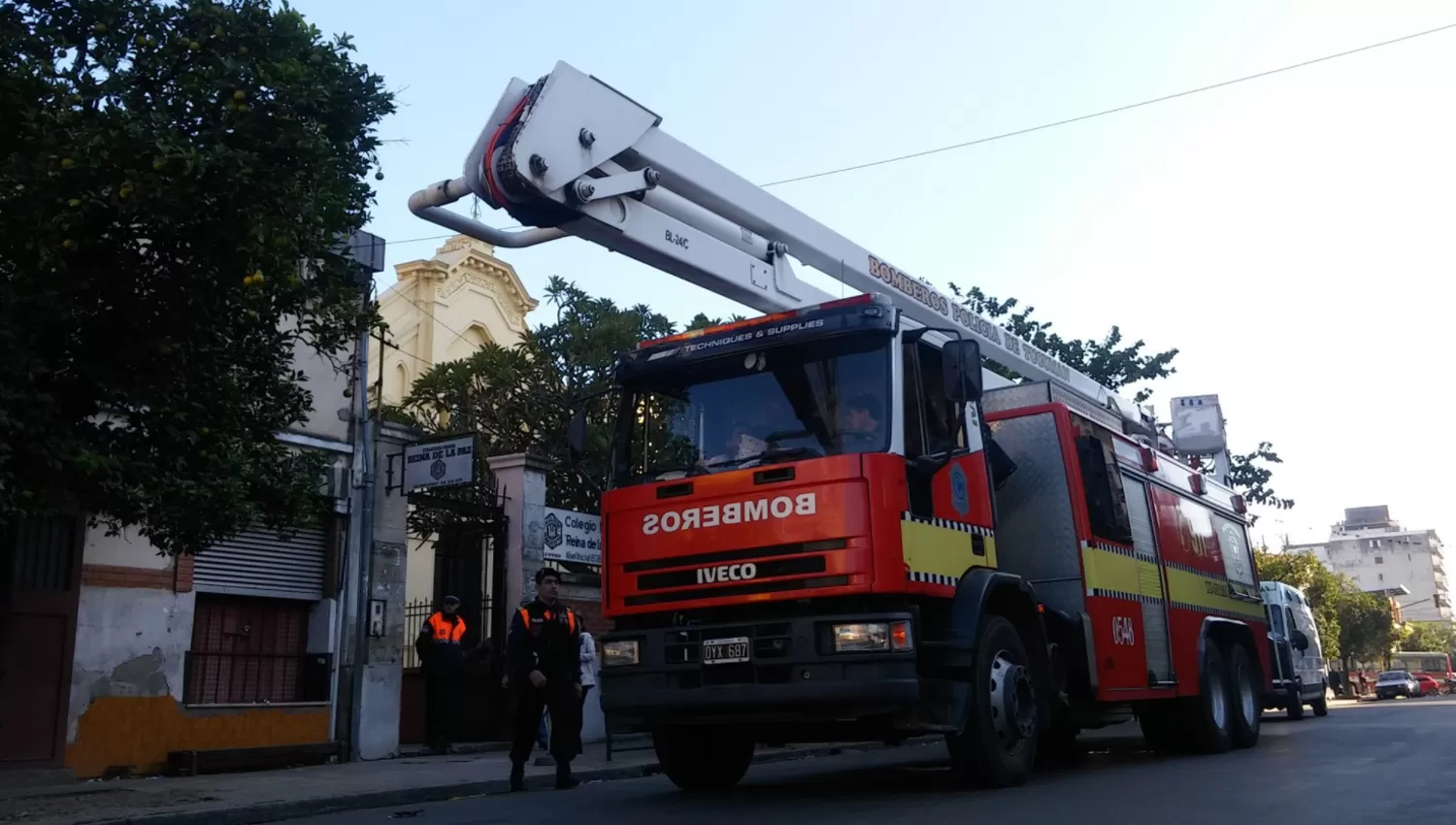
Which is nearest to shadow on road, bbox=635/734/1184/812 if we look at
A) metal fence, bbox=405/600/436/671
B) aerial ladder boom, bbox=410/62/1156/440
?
aerial ladder boom, bbox=410/62/1156/440

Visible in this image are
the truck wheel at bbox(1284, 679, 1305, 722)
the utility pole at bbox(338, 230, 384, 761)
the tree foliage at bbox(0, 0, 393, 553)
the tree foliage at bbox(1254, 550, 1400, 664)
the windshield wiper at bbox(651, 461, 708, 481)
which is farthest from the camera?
the tree foliage at bbox(1254, 550, 1400, 664)

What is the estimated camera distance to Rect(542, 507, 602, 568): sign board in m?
→ 15.8

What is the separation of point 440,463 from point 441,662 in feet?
7.21

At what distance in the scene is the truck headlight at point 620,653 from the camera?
841 centimetres

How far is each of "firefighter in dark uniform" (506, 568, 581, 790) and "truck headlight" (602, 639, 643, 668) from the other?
1.31 meters

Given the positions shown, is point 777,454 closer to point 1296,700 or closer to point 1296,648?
point 1296,700

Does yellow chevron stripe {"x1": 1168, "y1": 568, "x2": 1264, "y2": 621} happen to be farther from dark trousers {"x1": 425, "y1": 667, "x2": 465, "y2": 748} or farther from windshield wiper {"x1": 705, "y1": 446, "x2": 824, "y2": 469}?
dark trousers {"x1": 425, "y1": 667, "x2": 465, "y2": 748}

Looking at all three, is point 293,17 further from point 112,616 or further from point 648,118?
point 112,616

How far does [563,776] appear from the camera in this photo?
10.2m

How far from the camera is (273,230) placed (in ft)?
26.7

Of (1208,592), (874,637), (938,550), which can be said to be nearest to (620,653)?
(874,637)

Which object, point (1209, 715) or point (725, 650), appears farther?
point (1209, 715)

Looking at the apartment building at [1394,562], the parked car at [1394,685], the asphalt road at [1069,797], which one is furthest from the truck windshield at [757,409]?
the apartment building at [1394,562]

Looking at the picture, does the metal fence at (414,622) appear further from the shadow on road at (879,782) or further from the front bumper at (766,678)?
the front bumper at (766,678)
